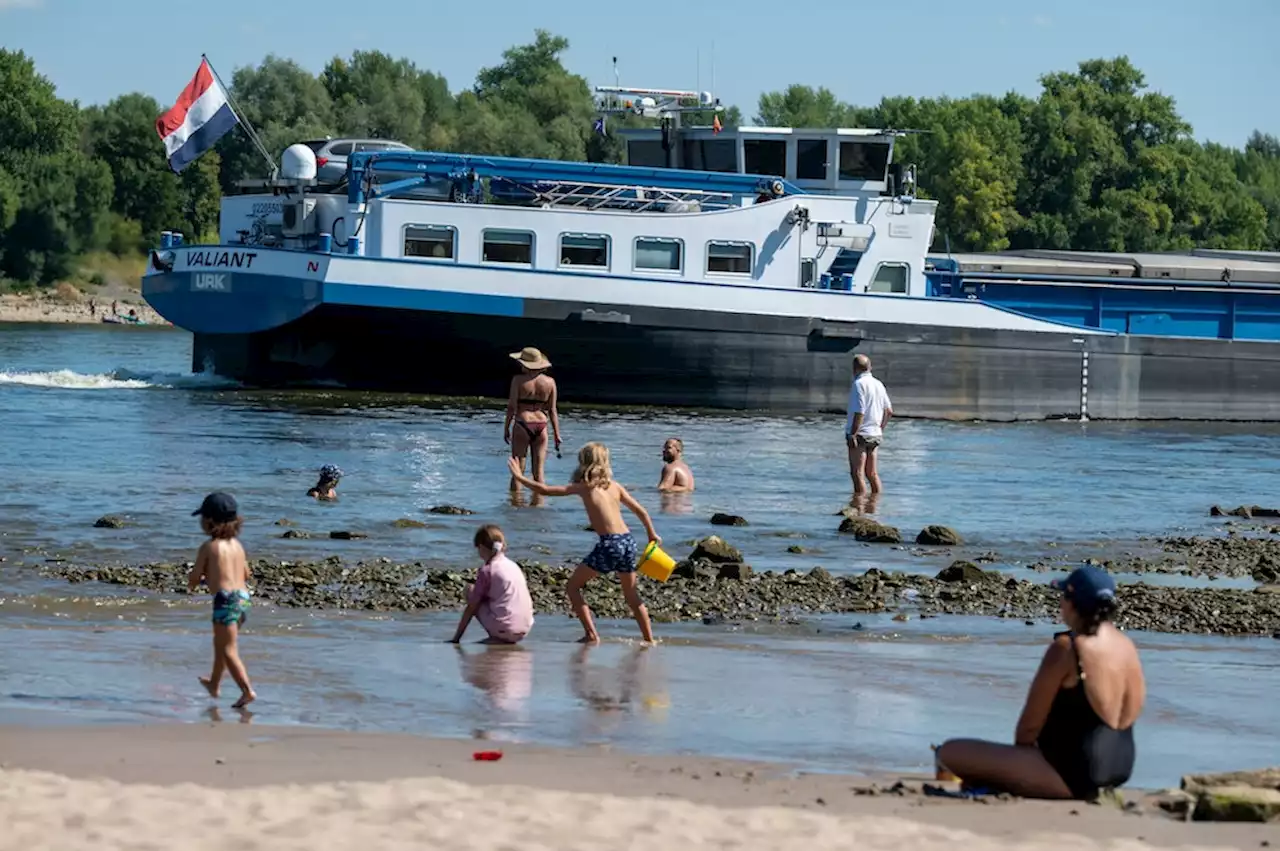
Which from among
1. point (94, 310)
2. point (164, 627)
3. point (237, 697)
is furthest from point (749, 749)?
point (94, 310)

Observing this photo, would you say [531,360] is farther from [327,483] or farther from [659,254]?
[659,254]

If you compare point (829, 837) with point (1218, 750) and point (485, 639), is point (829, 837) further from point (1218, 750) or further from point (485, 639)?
point (485, 639)

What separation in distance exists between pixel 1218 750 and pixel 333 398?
75.5 ft

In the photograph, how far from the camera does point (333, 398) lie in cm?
3094

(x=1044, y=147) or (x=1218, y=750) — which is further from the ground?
(x=1044, y=147)

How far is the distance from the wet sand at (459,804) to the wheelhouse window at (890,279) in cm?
2530

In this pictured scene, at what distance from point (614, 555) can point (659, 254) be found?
20.4 metres

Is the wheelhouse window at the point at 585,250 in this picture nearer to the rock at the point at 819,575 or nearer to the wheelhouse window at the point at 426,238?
the wheelhouse window at the point at 426,238

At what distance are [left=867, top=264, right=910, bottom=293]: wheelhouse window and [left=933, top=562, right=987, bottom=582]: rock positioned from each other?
1888 centimetres

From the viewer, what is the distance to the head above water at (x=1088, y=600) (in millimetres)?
7680

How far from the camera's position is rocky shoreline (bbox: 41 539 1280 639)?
42.8ft

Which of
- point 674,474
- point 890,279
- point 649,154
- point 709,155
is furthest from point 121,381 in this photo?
point 674,474

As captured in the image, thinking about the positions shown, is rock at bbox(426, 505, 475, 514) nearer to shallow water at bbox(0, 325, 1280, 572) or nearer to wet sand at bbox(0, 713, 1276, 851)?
shallow water at bbox(0, 325, 1280, 572)

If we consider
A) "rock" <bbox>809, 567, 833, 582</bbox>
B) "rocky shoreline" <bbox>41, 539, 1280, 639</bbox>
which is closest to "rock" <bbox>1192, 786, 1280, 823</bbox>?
"rocky shoreline" <bbox>41, 539, 1280, 639</bbox>
